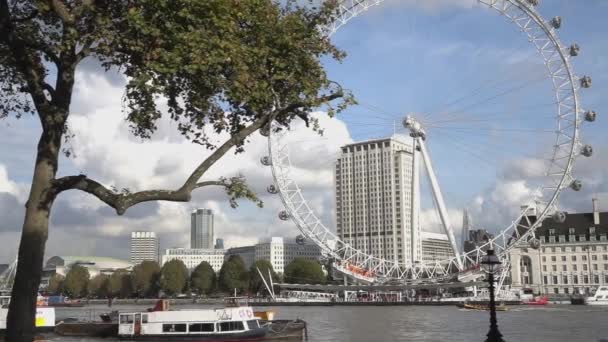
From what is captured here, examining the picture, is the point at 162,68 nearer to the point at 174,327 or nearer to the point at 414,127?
the point at 174,327

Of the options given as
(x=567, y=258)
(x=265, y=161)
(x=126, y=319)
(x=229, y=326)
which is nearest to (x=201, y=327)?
(x=229, y=326)

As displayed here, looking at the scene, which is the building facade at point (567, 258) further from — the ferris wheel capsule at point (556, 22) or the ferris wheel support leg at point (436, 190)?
the ferris wheel capsule at point (556, 22)

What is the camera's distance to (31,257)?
50.2 feet

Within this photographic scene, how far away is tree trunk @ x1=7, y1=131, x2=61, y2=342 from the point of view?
50.1 ft

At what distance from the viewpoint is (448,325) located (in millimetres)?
79438

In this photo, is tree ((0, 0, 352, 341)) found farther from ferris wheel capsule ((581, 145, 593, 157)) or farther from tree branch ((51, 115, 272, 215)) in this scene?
ferris wheel capsule ((581, 145, 593, 157))

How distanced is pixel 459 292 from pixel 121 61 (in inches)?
6337

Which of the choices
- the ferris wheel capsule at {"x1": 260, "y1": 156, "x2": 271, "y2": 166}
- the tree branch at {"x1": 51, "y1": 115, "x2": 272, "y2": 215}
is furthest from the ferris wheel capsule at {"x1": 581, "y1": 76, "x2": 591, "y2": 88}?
the tree branch at {"x1": 51, "y1": 115, "x2": 272, "y2": 215}

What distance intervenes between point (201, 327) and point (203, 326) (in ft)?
0.93

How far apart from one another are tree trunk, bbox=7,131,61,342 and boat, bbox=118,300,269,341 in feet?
131

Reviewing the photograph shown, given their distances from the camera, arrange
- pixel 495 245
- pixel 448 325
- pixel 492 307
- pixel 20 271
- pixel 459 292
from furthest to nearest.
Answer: pixel 459 292
pixel 495 245
pixel 448 325
pixel 492 307
pixel 20 271

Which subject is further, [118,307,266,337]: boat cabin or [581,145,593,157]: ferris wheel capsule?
[581,145,593,157]: ferris wheel capsule

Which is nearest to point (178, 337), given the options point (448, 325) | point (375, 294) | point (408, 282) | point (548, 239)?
point (448, 325)

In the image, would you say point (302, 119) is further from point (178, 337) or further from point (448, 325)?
point (448, 325)
